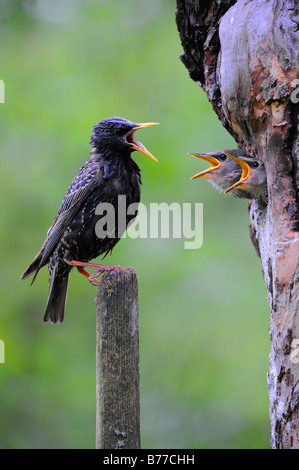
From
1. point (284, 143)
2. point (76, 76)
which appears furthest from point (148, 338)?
point (284, 143)

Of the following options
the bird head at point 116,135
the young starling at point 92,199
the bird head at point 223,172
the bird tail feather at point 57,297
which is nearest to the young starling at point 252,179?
the bird head at point 223,172

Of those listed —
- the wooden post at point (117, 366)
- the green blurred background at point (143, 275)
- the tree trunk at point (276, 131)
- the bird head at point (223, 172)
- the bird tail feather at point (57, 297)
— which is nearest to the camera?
the wooden post at point (117, 366)

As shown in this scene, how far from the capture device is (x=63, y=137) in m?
6.55

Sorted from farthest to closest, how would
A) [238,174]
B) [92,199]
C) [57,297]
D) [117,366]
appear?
[57,297], [92,199], [238,174], [117,366]

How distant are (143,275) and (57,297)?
7.33 ft

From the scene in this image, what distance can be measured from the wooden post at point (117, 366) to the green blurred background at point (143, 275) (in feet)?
10.3

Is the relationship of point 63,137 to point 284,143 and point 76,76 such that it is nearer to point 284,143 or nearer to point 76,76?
point 76,76

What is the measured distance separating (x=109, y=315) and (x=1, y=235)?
4191 mm

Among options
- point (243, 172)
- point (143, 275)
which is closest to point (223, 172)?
point (243, 172)

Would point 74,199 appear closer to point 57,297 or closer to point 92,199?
point 92,199

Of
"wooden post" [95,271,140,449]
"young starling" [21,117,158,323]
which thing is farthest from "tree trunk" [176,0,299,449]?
"young starling" [21,117,158,323]

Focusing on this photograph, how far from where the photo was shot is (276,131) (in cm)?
303

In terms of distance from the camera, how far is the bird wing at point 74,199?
392 cm

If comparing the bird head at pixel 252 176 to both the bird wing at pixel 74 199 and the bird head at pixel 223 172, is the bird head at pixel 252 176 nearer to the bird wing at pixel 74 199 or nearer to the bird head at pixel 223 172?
the bird head at pixel 223 172
